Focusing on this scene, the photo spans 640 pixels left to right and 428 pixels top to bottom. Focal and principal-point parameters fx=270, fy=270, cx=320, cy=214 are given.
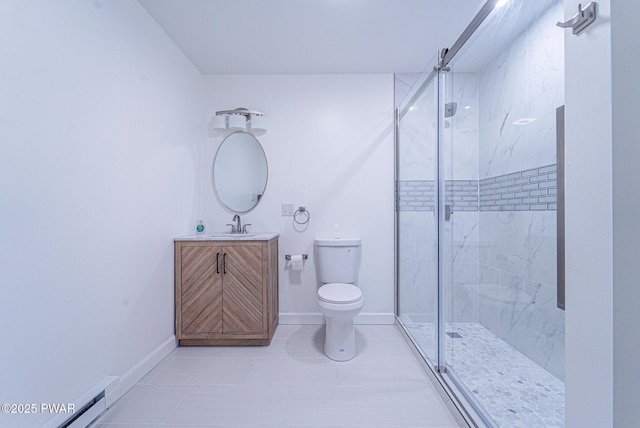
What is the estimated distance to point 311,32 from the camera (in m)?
1.93

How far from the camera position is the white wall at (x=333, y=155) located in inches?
99.7

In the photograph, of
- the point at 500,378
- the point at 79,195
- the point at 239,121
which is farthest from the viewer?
the point at 239,121

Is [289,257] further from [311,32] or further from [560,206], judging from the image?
[560,206]

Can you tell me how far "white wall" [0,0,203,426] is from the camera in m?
1.00

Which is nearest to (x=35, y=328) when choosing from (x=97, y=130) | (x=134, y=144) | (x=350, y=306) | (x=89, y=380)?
(x=89, y=380)

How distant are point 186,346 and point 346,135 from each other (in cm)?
222

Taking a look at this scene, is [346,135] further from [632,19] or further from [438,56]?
[632,19]

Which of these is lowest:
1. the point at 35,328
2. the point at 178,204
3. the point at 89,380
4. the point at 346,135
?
the point at 89,380

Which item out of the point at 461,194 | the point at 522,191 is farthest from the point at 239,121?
the point at 522,191

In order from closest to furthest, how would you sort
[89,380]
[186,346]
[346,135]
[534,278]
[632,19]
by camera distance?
[632,19] < [89,380] < [534,278] < [186,346] < [346,135]

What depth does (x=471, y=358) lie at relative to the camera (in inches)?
65.8

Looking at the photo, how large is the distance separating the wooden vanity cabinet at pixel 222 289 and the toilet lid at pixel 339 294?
0.45 meters

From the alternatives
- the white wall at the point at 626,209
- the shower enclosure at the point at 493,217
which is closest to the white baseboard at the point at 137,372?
the shower enclosure at the point at 493,217

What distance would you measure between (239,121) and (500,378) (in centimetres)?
266
